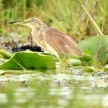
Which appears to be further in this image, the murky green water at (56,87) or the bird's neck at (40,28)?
the bird's neck at (40,28)

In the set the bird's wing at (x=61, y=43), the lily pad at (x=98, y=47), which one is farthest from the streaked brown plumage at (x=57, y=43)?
the lily pad at (x=98, y=47)

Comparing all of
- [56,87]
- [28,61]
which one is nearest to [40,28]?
[28,61]

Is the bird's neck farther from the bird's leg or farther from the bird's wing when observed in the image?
the bird's leg

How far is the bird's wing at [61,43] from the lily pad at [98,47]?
363 mm

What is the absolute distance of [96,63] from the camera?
203 inches

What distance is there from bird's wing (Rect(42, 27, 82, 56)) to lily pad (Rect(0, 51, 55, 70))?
14 centimetres

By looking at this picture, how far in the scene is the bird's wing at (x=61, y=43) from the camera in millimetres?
5316

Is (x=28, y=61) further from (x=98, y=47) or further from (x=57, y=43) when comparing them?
(x=98, y=47)

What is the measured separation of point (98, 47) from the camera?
5.84 meters

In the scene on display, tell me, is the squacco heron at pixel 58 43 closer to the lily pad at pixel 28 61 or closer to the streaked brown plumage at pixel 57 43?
the streaked brown plumage at pixel 57 43

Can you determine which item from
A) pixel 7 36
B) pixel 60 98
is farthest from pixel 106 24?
pixel 60 98

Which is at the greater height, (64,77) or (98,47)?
(98,47)

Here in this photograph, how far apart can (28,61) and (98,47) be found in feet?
2.79

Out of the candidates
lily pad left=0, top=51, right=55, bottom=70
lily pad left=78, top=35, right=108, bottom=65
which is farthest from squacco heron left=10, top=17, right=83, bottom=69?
lily pad left=78, top=35, right=108, bottom=65
